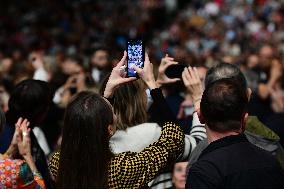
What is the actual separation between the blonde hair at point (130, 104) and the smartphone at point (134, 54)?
11.0 inches

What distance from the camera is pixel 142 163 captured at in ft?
9.98

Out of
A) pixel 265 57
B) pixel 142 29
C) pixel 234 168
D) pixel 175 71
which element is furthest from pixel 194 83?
pixel 142 29

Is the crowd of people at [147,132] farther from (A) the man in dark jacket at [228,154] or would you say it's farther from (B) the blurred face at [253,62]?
(B) the blurred face at [253,62]

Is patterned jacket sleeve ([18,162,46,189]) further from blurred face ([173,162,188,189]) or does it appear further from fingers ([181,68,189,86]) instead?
blurred face ([173,162,188,189])

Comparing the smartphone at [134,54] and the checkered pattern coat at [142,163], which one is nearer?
the checkered pattern coat at [142,163]

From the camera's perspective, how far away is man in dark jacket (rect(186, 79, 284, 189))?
9.54 ft

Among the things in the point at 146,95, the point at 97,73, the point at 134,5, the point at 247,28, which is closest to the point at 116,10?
the point at 134,5

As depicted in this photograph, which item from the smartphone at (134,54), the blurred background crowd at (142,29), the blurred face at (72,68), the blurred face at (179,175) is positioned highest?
the smartphone at (134,54)

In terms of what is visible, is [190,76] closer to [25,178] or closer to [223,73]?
[223,73]

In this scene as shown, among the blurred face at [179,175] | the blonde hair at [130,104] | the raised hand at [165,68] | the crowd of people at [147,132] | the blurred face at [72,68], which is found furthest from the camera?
the blurred face at [72,68]

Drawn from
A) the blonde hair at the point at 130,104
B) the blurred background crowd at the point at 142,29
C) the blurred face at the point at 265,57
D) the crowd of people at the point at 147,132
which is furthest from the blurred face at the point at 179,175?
the blurred face at the point at 265,57

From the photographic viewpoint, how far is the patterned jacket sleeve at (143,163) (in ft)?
9.84

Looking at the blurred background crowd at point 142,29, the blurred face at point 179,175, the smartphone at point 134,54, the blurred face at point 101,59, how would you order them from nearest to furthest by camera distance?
the smartphone at point 134,54, the blurred face at point 179,175, the blurred face at point 101,59, the blurred background crowd at point 142,29

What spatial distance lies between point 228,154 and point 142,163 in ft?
1.36
